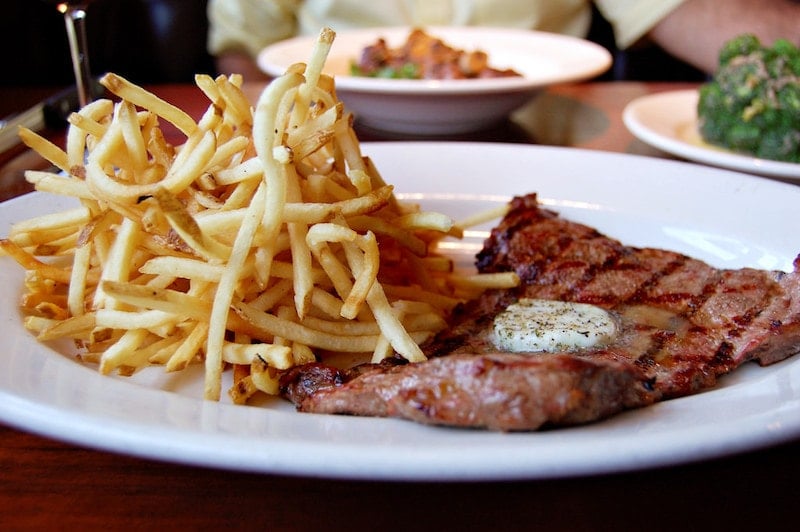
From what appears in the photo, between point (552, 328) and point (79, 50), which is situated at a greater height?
point (79, 50)

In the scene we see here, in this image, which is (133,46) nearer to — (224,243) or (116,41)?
(116,41)

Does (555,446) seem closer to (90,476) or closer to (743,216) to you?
(90,476)

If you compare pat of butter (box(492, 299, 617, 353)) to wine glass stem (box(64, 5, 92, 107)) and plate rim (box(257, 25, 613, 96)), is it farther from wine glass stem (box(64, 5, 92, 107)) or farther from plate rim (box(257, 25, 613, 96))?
wine glass stem (box(64, 5, 92, 107))

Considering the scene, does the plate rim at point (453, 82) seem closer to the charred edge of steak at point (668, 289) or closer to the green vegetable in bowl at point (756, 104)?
the green vegetable in bowl at point (756, 104)

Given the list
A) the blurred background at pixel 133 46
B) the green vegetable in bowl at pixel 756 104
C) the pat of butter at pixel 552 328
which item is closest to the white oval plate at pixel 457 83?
the green vegetable in bowl at pixel 756 104

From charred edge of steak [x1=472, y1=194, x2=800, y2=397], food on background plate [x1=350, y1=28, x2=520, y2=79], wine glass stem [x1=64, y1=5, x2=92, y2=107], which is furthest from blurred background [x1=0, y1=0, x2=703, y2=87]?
charred edge of steak [x1=472, y1=194, x2=800, y2=397]

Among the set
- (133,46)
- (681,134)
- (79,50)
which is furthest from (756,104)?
(133,46)
